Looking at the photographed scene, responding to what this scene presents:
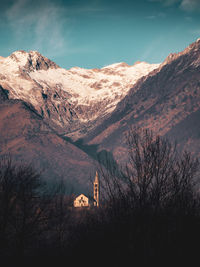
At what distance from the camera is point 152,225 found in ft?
59.8

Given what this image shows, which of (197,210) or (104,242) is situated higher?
(197,210)

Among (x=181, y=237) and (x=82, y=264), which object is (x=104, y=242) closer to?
(x=82, y=264)

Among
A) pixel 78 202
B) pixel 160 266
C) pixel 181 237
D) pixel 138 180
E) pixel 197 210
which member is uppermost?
pixel 78 202

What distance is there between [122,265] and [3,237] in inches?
516

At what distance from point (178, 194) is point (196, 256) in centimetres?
436

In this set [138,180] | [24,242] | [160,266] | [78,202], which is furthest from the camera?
[78,202]

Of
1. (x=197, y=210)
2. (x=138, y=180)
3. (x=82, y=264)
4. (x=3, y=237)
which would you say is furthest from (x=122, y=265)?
(x=3, y=237)

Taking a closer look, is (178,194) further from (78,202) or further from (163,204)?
(78,202)

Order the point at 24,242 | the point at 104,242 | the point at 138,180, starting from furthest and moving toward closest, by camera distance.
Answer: the point at 24,242
the point at 138,180
the point at 104,242

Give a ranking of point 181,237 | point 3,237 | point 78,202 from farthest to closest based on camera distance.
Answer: point 78,202 < point 3,237 < point 181,237

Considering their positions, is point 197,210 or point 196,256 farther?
point 197,210

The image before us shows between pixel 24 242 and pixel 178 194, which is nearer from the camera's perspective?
pixel 178 194

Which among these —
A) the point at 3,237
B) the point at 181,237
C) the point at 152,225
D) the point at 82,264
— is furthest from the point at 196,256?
the point at 3,237

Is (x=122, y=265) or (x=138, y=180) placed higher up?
(x=138, y=180)
